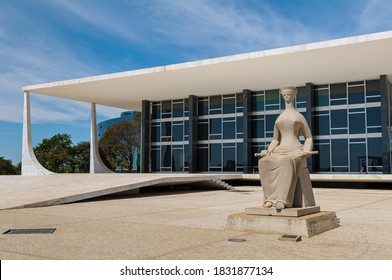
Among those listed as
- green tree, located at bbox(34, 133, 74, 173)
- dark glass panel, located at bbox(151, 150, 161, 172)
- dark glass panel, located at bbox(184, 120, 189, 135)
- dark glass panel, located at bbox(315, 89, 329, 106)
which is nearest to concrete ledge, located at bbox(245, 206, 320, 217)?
dark glass panel, located at bbox(315, 89, 329, 106)

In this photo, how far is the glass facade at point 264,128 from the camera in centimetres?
2767

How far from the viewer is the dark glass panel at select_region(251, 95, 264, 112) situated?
31.6 m

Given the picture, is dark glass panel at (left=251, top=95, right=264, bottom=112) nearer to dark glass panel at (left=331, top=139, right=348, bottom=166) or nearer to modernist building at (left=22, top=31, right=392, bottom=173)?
modernist building at (left=22, top=31, right=392, bottom=173)

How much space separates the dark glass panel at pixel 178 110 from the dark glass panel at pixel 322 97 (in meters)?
11.1

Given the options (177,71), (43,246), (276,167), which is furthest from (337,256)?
(177,71)

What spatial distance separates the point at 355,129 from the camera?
2802 cm

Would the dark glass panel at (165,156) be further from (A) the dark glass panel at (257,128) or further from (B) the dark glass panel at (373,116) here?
(B) the dark glass panel at (373,116)

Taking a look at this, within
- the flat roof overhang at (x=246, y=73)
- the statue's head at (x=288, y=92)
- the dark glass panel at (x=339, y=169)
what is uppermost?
the flat roof overhang at (x=246, y=73)

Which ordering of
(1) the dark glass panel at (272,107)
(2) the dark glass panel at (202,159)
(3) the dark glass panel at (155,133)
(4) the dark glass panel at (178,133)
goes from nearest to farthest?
(1) the dark glass panel at (272,107)
(2) the dark glass panel at (202,159)
(4) the dark glass panel at (178,133)
(3) the dark glass panel at (155,133)

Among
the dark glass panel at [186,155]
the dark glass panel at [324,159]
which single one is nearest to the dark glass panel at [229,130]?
the dark glass panel at [186,155]

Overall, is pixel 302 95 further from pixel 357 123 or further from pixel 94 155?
pixel 94 155

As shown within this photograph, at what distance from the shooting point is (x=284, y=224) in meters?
7.83
